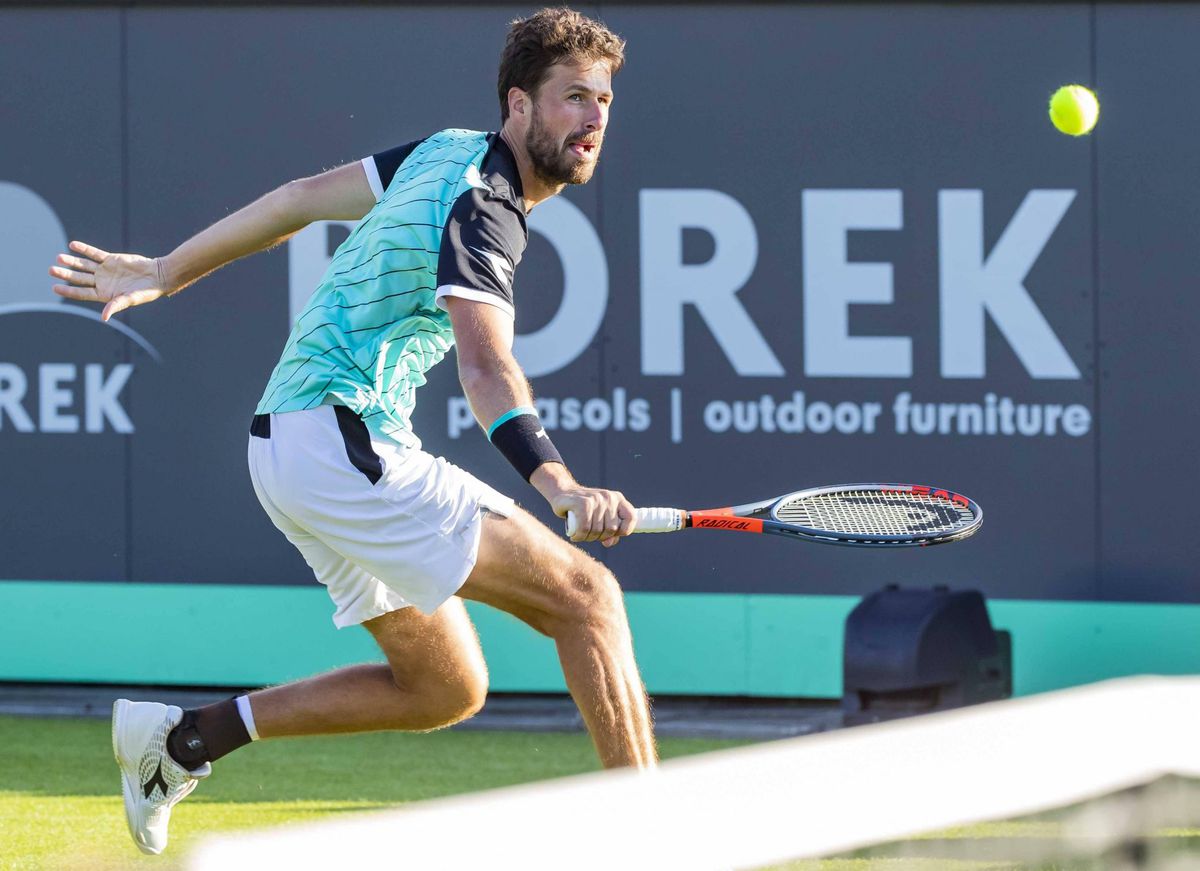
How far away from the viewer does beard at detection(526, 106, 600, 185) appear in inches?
144

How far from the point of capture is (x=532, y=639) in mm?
7004

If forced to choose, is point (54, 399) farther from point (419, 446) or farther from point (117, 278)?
point (419, 446)

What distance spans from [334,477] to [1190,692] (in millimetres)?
1691

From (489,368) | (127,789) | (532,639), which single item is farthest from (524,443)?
(532,639)

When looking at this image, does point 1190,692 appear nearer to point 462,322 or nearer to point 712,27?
point 462,322

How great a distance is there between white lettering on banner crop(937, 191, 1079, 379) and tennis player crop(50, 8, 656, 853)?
3.25 m

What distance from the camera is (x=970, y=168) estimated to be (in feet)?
22.2

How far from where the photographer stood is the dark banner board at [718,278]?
22.1 ft

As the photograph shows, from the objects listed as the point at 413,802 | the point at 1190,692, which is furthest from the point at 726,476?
the point at 1190,692

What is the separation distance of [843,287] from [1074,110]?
1.01 metres

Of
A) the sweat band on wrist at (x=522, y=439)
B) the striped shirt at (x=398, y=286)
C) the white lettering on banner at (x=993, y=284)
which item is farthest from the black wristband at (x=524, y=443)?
the white lettering on banner at (x=993, y=284)

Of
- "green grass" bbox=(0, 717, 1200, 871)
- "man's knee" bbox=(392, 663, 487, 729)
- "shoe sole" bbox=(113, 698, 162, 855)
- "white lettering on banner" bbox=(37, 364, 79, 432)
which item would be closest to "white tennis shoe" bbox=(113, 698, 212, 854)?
"shoe sole" bbox=(113, 698, 162, 855)

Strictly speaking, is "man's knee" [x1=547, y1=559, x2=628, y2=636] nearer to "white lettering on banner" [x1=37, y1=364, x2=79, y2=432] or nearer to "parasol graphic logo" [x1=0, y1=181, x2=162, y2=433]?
"parasol graphic logo" [x1=0, y1=181, x2=162, y2=433]

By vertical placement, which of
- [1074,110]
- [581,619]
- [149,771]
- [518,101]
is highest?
[1074,110]
